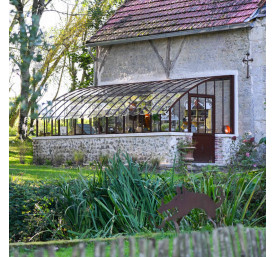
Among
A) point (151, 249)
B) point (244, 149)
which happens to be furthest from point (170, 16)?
point (151, 249)

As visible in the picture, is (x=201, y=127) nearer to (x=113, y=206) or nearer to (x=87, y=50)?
(x=113, y=206)

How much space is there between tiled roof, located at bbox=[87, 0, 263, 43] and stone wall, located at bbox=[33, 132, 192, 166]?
3.46 meters

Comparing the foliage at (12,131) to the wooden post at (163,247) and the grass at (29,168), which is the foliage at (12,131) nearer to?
the grass at (29,168)

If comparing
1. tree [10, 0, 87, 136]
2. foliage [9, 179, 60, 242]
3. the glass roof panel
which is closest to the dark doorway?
the glass roof panel

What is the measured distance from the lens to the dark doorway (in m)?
16.8

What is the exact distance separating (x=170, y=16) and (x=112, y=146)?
4.57 m

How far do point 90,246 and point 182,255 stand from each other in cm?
211

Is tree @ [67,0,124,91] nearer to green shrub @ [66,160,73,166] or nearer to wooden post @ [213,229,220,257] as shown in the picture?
green shrub @ [66,160,73,166]

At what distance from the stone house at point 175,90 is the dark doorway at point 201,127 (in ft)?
0.09

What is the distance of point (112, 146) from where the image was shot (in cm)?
1758

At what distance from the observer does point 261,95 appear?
16.6m

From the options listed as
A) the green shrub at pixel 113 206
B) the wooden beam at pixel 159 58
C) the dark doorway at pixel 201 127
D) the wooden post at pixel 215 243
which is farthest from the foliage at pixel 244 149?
the wooden post at pixel 215 243

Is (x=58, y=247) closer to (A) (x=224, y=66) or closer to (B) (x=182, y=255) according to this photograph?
(B) (x=182, y=255)
